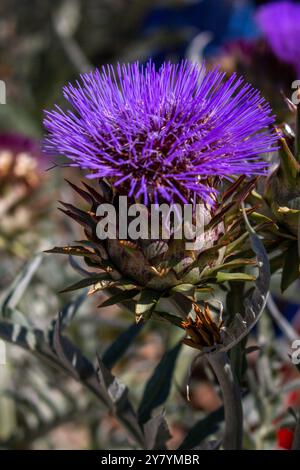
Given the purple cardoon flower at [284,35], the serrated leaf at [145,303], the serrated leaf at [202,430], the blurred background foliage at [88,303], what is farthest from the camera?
the purple cardoon flower at [284,35]

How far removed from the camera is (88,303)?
1.22 metres

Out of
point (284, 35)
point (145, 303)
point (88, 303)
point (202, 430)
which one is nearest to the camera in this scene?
point (145, 303)

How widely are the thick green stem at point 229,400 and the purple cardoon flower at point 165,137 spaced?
0.15 metres

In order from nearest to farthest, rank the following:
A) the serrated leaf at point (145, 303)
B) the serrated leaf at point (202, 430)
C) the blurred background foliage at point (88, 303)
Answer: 1. the serrated leaf at point (145, 303)
2. the serrated leaf at point (202, 430)
3. the blurred background foliage at point (88, 303)

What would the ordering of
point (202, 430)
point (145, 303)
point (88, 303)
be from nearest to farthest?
point (145, 303) < point (202, 430) < point (88, 303)

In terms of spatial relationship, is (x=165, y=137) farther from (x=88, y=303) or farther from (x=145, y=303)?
(x=88, y=303)

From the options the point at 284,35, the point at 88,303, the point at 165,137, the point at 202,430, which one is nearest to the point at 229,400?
the point at 202,430

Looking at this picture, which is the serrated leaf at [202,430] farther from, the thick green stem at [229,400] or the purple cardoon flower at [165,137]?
the purple cardoon flower at [165,137]

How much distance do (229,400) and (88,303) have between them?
1.85 feet

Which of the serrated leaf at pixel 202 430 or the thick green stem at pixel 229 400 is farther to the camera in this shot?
the serrated leaf at pixel 202 430

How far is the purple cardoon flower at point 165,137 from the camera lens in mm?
614

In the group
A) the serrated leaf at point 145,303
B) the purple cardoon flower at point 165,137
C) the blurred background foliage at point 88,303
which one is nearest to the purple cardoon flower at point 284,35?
the blurred background foliage at point 88,303
